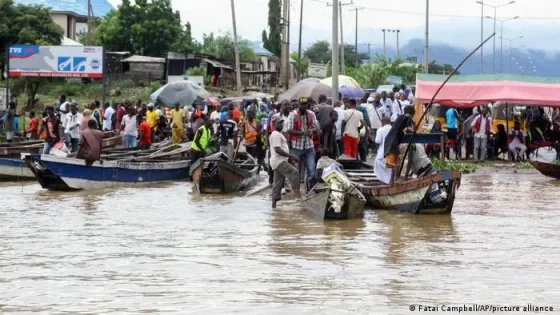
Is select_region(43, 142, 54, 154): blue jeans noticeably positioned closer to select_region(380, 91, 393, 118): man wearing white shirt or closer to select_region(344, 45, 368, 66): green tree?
select_region(380, 91, 393, 118): man wearing white shirt

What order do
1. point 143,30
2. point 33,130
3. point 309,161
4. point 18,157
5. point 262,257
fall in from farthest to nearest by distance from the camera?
1. point 143,30
2. point 33,130
3. point 18,157
4. point 309,161
5. point 262,257

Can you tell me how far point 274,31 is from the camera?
234 feet

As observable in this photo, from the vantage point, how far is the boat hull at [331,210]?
47.6 ft

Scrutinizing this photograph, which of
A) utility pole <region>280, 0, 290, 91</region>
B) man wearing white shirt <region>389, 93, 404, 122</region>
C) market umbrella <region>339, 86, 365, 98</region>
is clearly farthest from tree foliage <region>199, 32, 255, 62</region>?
man wearing white shirt <region>389, 93, 404, 122</region>

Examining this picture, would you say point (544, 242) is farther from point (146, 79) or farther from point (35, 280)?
point (146, 79)

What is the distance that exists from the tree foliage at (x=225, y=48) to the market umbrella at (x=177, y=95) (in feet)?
87.5

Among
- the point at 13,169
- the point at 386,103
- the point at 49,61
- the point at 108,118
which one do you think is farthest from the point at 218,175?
→ the point at 49,61

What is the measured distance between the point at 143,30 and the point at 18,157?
33476 millimetres

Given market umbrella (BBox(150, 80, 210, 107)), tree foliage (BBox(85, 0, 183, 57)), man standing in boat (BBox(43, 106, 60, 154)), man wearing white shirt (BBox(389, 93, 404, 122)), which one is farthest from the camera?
tree foliage (BBox(85, 0, 183, 57))

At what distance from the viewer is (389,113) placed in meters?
23.4

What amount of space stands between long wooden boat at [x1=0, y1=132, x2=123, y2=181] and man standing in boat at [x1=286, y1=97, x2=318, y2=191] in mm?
7722

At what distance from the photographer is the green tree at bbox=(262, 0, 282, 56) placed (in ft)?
216

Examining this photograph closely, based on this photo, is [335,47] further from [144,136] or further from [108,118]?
[108,118]

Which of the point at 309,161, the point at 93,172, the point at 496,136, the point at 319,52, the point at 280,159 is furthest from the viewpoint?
the point at 319,52
